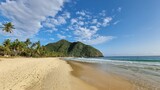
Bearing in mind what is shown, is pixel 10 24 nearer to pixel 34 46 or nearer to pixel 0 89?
pixel 34 46

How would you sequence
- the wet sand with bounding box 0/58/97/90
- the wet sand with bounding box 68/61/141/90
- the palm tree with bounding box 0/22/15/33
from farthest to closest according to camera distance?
the palm tree with bounding box 0/22/15/33 < the wet sand with bounding box 68/61/141/90 < the wet sand with bounding box 0/58/97/90

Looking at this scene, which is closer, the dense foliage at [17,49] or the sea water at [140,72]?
the sea water at [140,72]

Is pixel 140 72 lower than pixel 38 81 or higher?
higher

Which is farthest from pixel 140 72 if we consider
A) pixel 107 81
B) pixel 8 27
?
pixel 8 27

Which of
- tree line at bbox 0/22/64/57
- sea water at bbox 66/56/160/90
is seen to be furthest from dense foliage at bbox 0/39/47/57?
sea water at bbox 66/56/160/90

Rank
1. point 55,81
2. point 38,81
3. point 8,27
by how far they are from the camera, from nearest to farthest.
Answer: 1. point 38,81
2. point 55,81
3. point 8,27

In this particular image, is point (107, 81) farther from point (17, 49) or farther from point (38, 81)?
point (17, 49)

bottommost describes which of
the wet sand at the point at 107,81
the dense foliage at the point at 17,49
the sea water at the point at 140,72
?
the wet sand at the point at 107,81

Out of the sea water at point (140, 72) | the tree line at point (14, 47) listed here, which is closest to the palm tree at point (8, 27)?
the tree line at point (14, 47)

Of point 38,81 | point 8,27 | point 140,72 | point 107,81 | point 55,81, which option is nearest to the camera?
point 38,81

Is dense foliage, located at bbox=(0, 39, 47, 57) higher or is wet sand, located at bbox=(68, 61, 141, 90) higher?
dense foliage, located at bbox=(0, 39, 47, 57)

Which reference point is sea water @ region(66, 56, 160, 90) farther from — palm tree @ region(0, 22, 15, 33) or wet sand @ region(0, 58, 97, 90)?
palm tree @ region(0, 22, 15, 33)

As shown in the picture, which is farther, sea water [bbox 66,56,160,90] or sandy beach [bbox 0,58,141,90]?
sea water [bbox 66,56,160,90]

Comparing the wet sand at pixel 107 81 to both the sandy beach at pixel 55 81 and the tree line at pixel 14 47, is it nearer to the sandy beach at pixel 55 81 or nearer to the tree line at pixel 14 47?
the sandy beach at pixel 55 81
